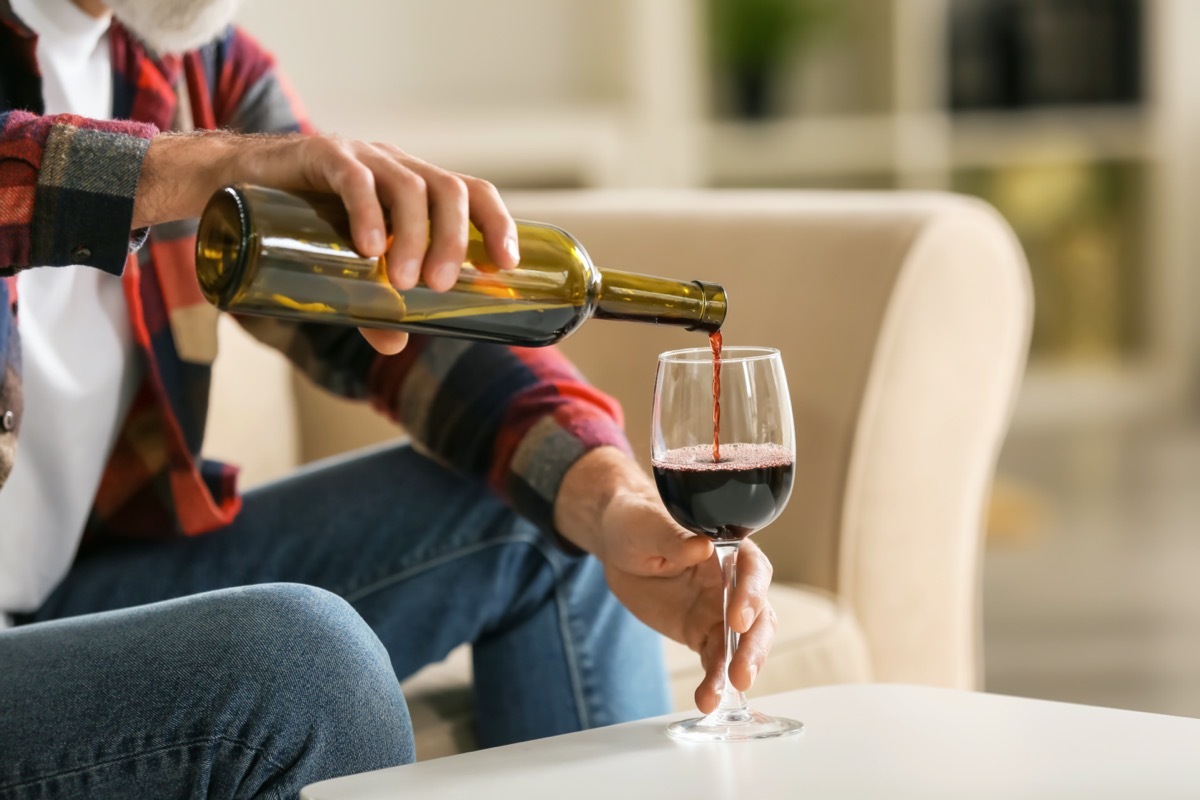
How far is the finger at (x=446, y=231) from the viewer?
729 millimetres

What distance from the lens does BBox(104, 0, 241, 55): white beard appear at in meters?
1.03

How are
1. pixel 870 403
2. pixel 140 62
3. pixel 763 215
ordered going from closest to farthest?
pixel 140 62, pixel 870 403, pixel 763 215

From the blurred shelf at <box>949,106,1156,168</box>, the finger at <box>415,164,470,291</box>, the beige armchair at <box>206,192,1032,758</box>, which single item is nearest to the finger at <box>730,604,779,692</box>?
the finger at <box>415,164,470,291</box>

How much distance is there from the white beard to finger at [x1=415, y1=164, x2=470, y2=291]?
403 mm

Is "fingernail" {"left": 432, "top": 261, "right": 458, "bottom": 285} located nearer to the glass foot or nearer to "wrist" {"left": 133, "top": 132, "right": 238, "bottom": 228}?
"wrist" {"left": 133, "top": 132, "right": 238, "bottom": 228}

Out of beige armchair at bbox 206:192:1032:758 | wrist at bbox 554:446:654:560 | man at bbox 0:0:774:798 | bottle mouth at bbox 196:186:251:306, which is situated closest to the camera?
bottle mouth at bbox 196:186:251:306

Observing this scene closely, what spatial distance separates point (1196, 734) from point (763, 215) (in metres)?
0.97

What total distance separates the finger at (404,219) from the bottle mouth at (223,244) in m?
0.07

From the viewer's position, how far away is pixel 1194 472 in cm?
376

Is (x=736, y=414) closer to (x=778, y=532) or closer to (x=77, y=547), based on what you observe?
(x=77, y=547)

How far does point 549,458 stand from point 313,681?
338 mm

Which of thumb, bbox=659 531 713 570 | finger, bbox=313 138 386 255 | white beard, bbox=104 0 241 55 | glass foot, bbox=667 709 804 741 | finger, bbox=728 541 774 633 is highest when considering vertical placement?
white beard, bbox=104 0 241 55

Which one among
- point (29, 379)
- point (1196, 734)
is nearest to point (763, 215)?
point (29, 379)

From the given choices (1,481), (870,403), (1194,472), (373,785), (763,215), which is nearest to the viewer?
(373,785)
